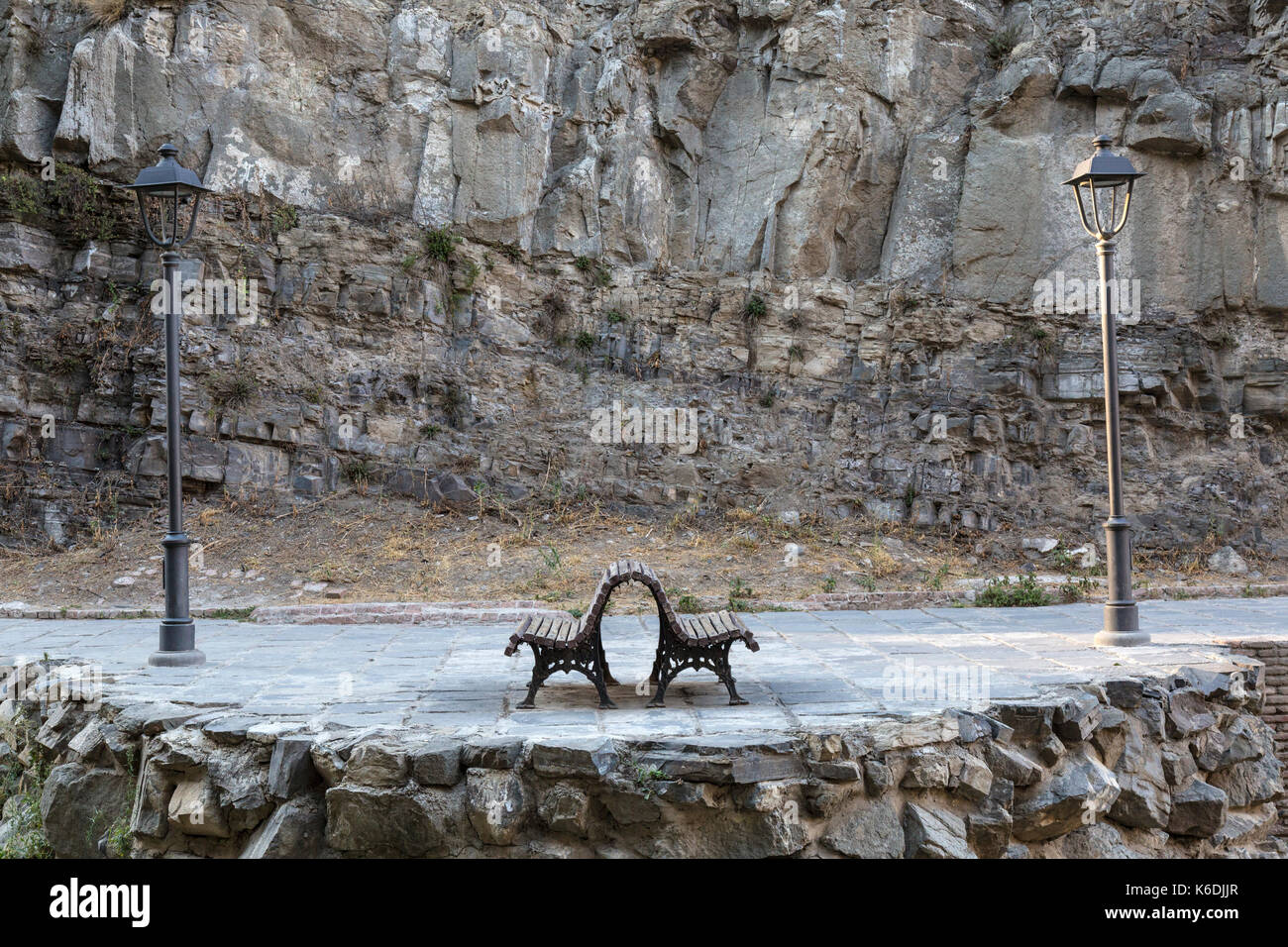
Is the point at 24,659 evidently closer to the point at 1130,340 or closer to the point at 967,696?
the point at 967,696

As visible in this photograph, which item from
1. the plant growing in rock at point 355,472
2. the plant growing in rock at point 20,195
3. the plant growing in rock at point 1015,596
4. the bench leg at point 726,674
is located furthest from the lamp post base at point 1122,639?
the plant growing in rock at point 20,195

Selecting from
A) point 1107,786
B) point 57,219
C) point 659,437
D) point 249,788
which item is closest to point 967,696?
point 1107,786

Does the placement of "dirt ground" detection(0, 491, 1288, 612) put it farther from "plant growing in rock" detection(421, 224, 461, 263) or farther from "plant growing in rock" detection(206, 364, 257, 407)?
"plant growing in rock" detection(421, 224, 461, 263)

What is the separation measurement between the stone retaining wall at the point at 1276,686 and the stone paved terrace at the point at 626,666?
222mm

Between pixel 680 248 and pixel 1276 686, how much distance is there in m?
10.9

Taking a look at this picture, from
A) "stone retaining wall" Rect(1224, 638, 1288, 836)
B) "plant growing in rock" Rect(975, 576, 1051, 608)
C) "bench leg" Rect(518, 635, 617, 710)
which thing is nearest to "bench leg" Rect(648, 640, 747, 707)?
"bench leg" Rect(518, 635, 617, 710)

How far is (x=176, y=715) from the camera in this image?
4.61 metres

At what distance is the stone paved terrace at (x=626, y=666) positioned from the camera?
4.71 metres

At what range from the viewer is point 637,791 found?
3951 mm

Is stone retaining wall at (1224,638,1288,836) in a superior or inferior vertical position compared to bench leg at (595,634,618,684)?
inferior

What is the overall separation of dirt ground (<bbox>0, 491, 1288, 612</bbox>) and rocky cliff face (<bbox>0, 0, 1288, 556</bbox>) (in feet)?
2.04

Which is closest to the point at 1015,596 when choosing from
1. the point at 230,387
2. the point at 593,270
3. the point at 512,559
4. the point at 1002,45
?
the point at 512,559

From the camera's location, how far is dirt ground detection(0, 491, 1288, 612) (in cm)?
1062

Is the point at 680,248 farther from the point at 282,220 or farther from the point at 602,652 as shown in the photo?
the point at 602,652
